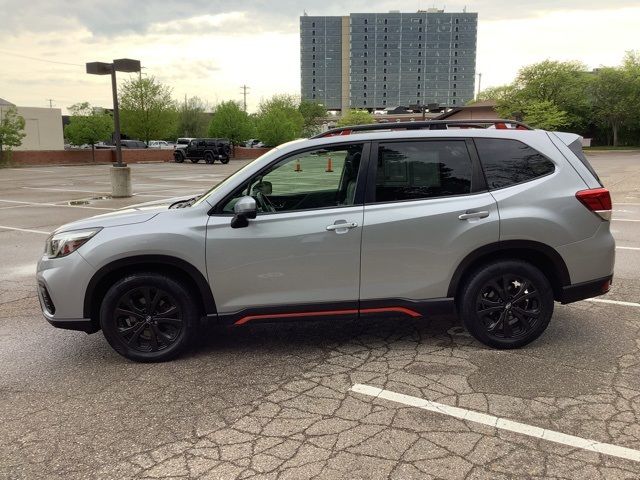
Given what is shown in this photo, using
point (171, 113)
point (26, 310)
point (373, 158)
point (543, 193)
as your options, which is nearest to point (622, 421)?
point (543, 193)

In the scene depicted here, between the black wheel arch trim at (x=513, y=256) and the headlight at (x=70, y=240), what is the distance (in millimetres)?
2719

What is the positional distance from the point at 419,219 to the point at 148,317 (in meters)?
2.16

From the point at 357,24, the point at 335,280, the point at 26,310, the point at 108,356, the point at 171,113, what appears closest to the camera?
the point at 335,280

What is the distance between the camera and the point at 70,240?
402 centimetres

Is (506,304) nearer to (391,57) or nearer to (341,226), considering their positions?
(341,226)

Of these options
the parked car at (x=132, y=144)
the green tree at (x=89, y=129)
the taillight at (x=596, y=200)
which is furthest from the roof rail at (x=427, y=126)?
the parked car at (x=132, y=144)

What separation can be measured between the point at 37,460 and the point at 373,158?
293cm

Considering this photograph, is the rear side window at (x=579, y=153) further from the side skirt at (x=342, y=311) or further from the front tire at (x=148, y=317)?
the front tire at (x=148, y=317)

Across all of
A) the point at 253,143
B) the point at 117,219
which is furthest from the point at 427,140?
the point at 253,143

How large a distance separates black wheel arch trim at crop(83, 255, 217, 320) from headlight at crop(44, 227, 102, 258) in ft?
0.90

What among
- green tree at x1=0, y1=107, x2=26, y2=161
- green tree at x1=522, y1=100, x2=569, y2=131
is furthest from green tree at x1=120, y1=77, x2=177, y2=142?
green tree at x1=522, y1=100, x2=569, y2=131

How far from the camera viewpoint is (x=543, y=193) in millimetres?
4168

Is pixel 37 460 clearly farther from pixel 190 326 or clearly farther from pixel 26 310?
pixel 26 310

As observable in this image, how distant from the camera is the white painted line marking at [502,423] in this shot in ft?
9.52
